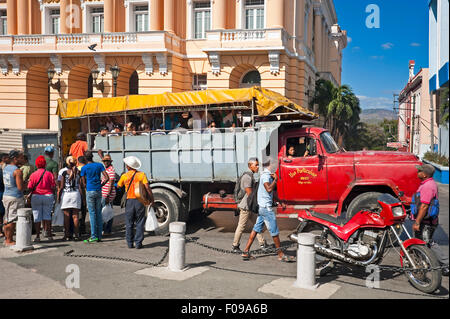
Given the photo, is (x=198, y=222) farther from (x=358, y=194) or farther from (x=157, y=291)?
(x=157, y=291)

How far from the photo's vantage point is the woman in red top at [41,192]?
9.20 meters

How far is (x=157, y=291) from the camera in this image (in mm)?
6324

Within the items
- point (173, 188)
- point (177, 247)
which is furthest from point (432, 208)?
point (173, 188)

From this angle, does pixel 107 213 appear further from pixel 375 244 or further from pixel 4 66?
pixel 4 66

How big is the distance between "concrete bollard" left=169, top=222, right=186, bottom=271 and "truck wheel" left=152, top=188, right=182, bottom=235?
3008mm

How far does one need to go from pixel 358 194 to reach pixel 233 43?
16280 millimetres

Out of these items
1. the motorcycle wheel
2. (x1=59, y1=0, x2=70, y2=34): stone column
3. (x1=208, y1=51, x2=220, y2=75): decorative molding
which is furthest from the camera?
(x1=59, y1=0, x2=70, y2=34): stone column

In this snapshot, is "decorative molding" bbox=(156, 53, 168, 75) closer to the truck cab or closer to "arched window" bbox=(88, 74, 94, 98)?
"arched window" bbox=(88, 74, 94, 98)

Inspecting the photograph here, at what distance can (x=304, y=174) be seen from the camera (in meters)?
9.55

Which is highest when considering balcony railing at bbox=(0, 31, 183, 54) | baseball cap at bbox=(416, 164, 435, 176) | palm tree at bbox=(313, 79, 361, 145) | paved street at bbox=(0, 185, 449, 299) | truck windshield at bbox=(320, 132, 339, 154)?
balcony railing at bbox=(0, 31, 183, 54)

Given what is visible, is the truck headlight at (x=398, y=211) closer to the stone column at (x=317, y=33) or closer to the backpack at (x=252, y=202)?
the backpack at (x=252, y=202)

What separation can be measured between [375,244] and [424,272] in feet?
2.51

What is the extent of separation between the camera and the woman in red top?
920cm

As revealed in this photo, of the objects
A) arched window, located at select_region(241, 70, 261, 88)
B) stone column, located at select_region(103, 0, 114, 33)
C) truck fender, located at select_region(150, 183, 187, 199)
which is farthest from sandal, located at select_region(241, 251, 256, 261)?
stone column, located at select_region(103, 0, 114, 33)
